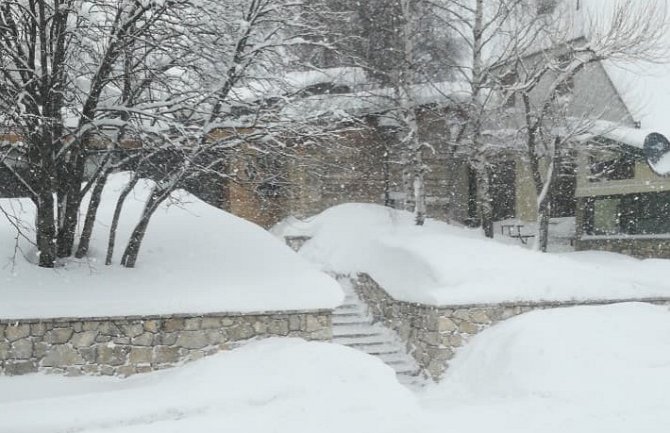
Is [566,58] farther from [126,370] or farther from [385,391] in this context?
[126,370]

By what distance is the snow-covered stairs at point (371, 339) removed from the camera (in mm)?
10766

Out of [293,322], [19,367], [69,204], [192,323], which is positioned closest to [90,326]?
[19,367]

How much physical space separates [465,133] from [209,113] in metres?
9.02

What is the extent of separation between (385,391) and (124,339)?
11.8 ft

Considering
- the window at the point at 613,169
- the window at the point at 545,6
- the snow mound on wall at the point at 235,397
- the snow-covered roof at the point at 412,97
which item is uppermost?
the window at the point at 545,6

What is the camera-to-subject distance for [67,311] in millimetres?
7871

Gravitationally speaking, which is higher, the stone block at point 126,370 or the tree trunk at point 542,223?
the tree trunk at point 542,223

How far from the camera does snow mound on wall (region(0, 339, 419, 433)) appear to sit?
6.08m

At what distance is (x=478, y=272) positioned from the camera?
10.8m

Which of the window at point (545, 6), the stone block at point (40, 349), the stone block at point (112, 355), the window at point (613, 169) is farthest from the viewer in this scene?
→ the window at point (613, 169)

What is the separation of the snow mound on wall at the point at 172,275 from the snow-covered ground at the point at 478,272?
2.41 meters

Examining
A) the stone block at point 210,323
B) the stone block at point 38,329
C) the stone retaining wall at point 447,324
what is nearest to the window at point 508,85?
the stone retaining wall at point 447,324

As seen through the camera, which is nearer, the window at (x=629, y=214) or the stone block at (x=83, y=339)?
the stone block at (x=83, y=339)

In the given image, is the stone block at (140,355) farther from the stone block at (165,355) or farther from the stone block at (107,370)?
the stone block at (107,370)
